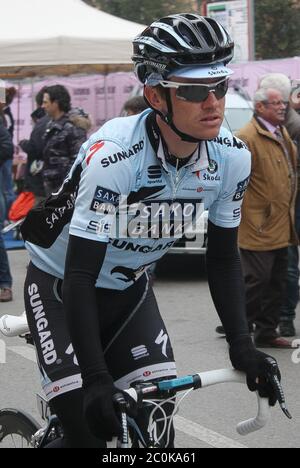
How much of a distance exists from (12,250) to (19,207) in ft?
5.40

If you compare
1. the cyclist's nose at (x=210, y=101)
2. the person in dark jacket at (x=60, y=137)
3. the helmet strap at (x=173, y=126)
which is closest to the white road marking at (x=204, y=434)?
the helmet strap at (x=173, y=126)

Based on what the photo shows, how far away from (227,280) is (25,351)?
4489 mm

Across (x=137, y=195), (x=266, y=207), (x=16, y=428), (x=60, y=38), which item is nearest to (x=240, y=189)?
(x=137, y=195)

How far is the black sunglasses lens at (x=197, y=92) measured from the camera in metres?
2.93

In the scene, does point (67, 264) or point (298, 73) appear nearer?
point (67, 264)

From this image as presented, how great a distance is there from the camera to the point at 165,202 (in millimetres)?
3145

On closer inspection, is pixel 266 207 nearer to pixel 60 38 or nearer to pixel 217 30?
pixel 217 30

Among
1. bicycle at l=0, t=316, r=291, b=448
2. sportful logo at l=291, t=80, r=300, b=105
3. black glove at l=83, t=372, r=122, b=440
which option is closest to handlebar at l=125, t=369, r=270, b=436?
bicycle at l=0, t=316, r=291, b=448

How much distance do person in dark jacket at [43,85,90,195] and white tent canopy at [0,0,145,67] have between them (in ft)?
12.4

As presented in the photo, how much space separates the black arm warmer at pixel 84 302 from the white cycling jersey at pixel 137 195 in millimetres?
45

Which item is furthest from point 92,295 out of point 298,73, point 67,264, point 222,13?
point 222,13

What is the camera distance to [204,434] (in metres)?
5.29

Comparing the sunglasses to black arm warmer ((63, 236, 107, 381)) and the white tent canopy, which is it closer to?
black arm warmer ((63, 236, 107, 381))
